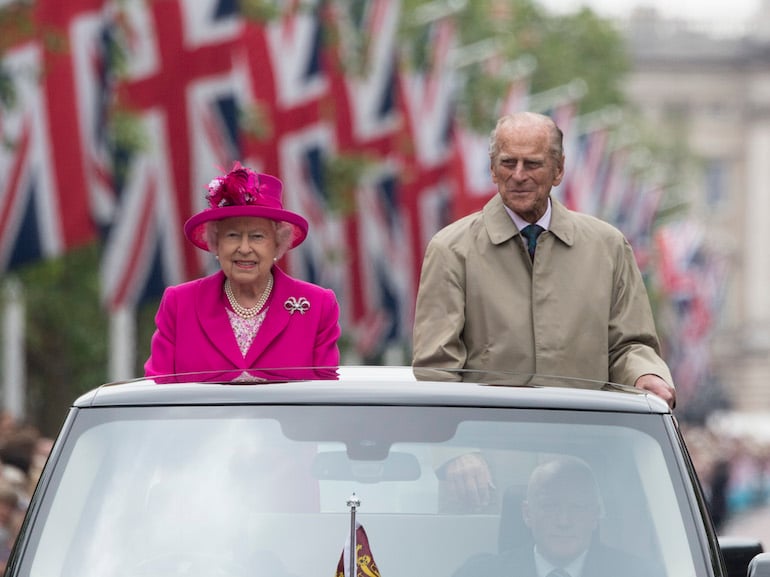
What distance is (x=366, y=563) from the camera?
4238mm

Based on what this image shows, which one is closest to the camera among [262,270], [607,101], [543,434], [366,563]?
[366,563]

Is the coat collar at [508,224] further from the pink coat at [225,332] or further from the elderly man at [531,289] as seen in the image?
the pink coat at [225,332]

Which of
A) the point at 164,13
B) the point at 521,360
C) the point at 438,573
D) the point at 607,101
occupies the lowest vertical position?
the point at 438,573

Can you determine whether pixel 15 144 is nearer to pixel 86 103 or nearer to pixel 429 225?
pixel 86 103

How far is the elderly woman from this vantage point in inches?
233

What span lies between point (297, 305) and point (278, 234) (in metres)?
0.26

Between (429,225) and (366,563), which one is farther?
(429,225)

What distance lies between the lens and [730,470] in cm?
4616

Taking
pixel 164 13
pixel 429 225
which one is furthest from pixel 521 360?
pixel 429 225

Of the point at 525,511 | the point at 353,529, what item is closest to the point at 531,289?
the point at 525,511

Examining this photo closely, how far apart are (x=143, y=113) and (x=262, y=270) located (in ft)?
46.9

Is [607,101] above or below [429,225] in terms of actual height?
above

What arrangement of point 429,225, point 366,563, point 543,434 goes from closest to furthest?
point 366,563 → point 543,434 → point 429,225

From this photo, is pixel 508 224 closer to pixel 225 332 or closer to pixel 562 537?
pixel 225 332
